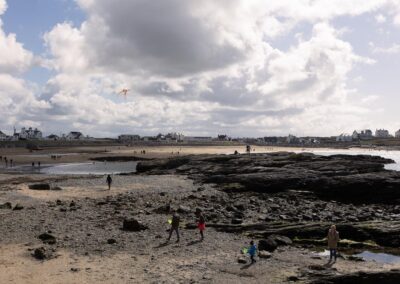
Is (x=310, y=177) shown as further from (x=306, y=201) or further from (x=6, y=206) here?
(x=6, y=206)

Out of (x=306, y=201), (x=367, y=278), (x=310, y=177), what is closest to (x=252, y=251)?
(x=367, y=278)

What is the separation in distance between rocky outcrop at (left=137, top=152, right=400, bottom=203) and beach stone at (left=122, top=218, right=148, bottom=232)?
20656 mm

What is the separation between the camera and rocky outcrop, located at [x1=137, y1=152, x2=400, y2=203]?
147ft

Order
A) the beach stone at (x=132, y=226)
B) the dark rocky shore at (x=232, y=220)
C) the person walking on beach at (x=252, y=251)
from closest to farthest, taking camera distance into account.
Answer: the dark rocky shore at (x=232, y=220) → the person walking on beach at (x=252, y=251) → the beach stone at (x=132, y=226)

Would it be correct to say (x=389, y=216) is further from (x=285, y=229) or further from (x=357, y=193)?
(x=285, y=229)

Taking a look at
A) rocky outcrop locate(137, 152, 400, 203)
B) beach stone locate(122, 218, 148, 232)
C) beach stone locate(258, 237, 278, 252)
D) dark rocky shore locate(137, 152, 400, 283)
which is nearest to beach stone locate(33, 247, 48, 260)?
beach stone locate(122, 218, 148, 232)

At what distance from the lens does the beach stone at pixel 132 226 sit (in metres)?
29.3

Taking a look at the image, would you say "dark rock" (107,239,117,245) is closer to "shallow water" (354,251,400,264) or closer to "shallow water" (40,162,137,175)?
"shallow water" (354,251,400,264)

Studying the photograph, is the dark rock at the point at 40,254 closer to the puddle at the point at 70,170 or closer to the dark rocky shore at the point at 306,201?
the dark rocky shore at the point at 306,201

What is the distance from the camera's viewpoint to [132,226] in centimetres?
2936

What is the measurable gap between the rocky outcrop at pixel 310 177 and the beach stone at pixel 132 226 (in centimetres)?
2066

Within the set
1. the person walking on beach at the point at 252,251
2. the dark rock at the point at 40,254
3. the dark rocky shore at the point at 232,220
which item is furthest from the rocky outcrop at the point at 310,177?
the dark rock at the point at 40,254

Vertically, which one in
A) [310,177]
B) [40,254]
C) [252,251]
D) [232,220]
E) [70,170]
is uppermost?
[310,177]

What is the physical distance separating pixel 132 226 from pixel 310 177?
82.4ft
